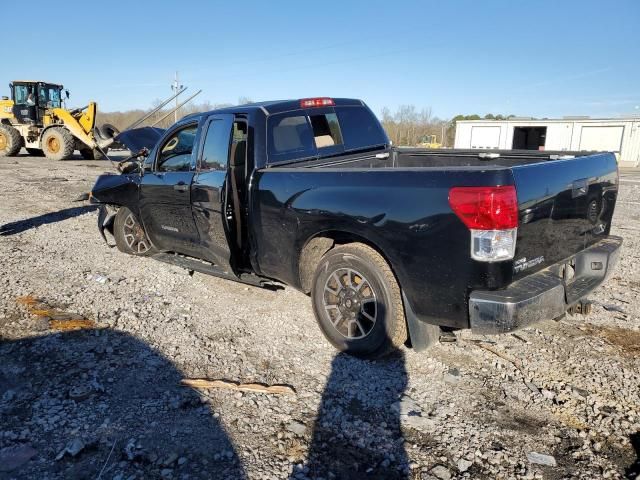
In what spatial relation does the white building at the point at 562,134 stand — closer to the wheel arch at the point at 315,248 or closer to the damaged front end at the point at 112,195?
the damaged front end at the point at 112,195

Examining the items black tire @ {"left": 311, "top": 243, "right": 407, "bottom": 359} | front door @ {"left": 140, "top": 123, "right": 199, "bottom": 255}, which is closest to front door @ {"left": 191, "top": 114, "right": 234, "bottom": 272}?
front door @ {"left": 140, "top": 123, "right": 199, "bottom": 255}

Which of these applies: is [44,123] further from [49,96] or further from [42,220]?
[42,220]

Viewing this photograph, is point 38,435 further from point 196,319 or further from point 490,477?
point 490,477

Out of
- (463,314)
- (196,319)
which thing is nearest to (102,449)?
(196,319)

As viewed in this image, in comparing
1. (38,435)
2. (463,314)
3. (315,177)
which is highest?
(315,177)

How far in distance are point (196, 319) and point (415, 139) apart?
54.5 m

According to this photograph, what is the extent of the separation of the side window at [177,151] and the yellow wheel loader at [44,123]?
1651cm

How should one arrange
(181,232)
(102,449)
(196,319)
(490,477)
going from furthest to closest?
(181,232) < (196,319) < (102,449) < (490,477)

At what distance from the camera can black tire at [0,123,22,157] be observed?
Answer: 74.9 ft

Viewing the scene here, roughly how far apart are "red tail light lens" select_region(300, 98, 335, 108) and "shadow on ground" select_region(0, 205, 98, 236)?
19.2ft

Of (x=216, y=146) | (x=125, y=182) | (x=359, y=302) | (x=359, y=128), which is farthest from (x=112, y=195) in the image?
(x=359, y=302)

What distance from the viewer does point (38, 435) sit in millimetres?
2900

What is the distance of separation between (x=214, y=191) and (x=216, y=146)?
1.54 feet

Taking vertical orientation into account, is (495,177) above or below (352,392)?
above
